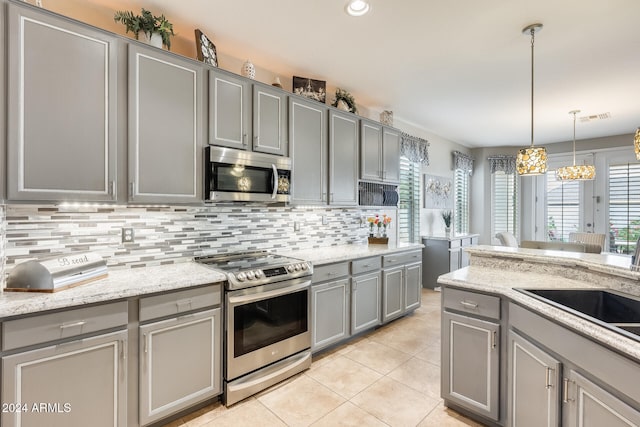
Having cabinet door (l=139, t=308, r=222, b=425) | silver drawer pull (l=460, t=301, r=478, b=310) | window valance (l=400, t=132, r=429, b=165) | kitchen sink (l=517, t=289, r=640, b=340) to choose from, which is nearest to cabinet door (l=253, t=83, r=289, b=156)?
cabinet door (l=139, t=308, r=222, b=425)

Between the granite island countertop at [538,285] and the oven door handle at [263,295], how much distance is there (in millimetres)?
1061

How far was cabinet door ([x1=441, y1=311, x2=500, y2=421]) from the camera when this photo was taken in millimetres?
1809

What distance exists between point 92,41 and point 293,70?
1784 millimetres

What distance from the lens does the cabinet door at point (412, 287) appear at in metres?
3.67

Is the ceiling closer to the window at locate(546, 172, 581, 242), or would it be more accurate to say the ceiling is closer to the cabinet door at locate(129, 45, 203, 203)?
the cabinet door at locate(129, 45, 203, 203)

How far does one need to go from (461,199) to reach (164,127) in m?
5.88

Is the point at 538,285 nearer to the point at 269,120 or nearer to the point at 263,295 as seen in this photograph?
the point at 263,295

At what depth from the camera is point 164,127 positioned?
2070mm

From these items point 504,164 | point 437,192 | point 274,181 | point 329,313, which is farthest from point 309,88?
point 504,164

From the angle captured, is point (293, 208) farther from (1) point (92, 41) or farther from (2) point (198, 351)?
(1) point (92, 41)

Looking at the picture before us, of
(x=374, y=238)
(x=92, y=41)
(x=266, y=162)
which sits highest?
(x=92, y=41)

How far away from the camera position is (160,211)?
92.7 inches

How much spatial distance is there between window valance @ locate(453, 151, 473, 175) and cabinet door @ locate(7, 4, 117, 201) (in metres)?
5.71

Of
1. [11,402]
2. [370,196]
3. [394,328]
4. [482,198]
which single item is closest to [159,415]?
[11,402]
